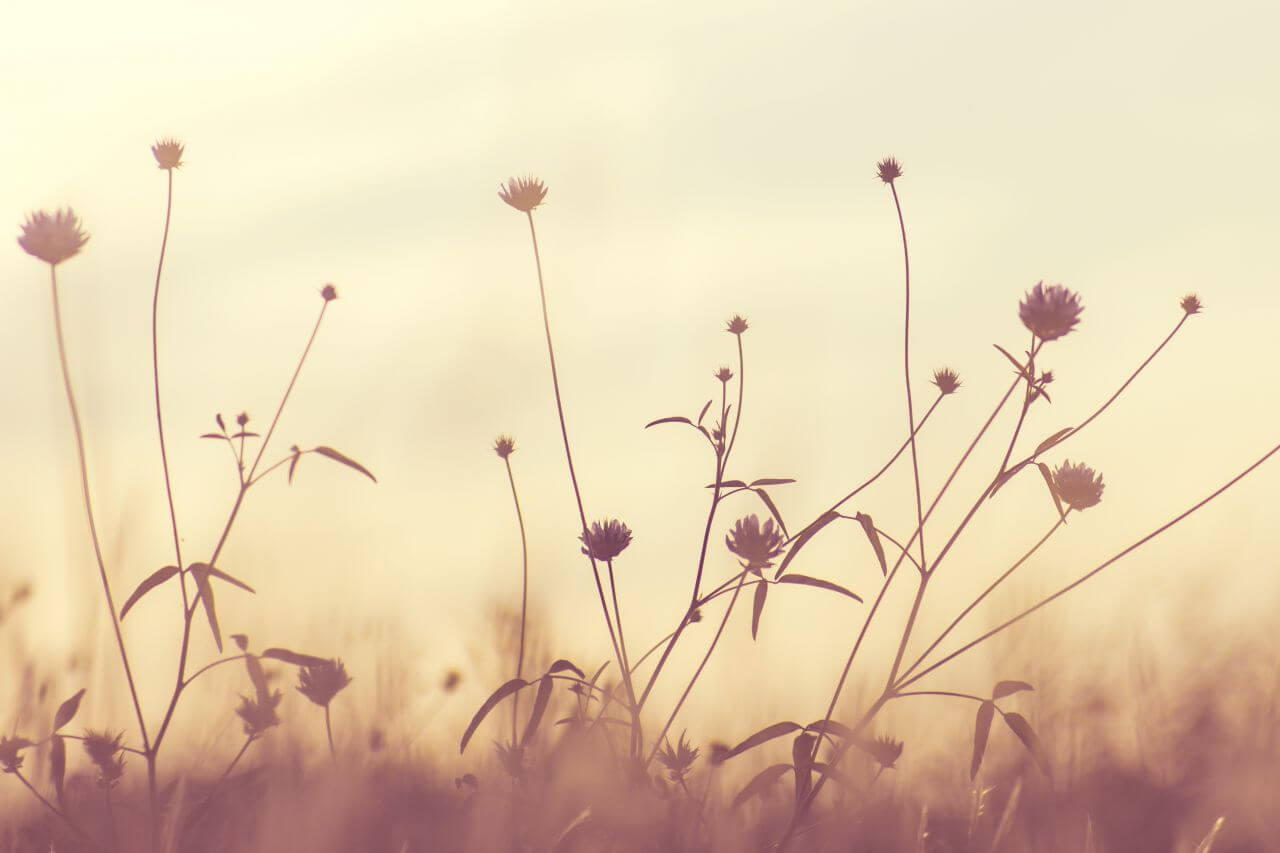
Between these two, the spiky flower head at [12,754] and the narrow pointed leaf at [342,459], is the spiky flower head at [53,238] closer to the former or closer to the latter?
the narrow pointed leaf at [342,459]

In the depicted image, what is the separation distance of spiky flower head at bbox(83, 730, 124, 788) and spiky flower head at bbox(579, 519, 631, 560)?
0.96 metres

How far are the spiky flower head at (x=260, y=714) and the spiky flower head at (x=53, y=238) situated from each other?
0.89m

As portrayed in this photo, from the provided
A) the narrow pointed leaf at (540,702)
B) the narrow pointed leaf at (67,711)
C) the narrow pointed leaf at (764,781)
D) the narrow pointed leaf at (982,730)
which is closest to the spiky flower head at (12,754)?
the narrow pointed leaf at (67,711)

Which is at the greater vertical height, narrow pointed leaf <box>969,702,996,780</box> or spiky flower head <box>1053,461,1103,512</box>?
spiky flower head <box>1053,461,1103,512</box>

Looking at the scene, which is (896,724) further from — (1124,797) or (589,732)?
(589,732)

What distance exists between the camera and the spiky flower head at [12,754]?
7.96 ft

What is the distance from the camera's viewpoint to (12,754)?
246 centimetres

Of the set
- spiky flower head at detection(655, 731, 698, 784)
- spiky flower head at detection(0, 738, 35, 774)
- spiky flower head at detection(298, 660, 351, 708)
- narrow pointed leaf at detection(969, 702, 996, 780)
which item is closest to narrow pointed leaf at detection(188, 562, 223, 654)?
spiky flower head at detection(0, 738, 35, 774)

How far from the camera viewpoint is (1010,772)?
12.0 feet

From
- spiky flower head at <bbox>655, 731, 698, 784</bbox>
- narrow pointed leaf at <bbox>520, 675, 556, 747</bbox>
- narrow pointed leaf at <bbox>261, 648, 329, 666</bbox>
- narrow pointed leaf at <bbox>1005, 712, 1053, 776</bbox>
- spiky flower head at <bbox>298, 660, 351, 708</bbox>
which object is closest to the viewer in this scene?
narrow pointed leaf at <bbox>1005, 712, 1053, 776</bbox>

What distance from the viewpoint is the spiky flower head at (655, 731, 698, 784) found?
271cm

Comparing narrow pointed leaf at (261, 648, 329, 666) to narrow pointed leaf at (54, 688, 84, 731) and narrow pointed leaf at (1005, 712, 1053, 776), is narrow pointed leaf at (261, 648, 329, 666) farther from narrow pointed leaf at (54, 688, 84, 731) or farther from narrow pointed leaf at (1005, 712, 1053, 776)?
narrow pointed leaf at (1005, 712, 1053, 776)

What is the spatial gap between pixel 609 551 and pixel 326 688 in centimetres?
76

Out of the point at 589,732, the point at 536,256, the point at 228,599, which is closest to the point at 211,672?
the point at 228,599
